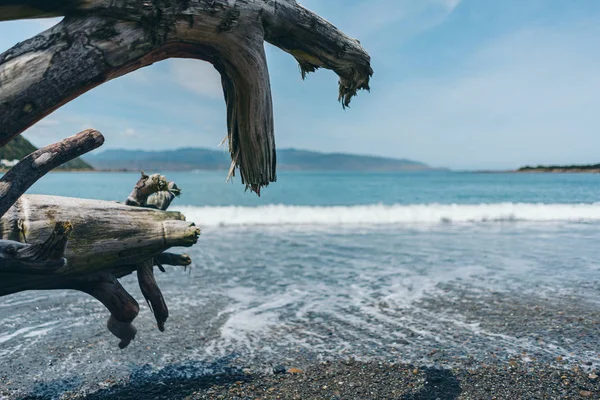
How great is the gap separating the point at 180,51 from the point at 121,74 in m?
0.41

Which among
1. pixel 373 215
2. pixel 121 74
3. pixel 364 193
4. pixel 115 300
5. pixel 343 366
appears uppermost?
pixel 121 74

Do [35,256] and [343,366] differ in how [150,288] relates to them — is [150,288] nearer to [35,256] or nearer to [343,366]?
[35,256]

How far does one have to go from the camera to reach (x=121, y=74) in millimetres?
2715

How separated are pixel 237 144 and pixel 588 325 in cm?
590

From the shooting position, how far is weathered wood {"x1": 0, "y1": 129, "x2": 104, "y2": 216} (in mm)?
2859

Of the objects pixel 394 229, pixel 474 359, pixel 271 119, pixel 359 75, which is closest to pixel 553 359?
pixel 474 359

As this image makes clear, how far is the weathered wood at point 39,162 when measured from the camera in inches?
113

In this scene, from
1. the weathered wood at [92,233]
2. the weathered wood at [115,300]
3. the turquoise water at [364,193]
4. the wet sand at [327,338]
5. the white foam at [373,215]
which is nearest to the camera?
the weathered wood at [92,233]

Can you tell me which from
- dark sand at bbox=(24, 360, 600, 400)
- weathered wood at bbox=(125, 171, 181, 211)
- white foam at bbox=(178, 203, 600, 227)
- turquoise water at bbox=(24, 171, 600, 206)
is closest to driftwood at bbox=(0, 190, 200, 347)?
weathered wood at bbox=(125, 171, 181, 211)

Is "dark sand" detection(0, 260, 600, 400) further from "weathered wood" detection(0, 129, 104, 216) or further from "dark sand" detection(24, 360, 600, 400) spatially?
"weathered wood" detection(0, 129, 104, 216)

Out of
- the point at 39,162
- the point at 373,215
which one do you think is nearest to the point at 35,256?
the point at 39,162

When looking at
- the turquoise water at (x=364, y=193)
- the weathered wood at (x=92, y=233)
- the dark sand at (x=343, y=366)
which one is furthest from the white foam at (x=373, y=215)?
the weathered wood at (x=92, y=233)

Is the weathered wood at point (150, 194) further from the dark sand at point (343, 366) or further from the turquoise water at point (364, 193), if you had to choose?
the turquoise water at point (364, 193)

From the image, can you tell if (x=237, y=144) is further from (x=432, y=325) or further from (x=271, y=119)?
(x=432, y=325)
